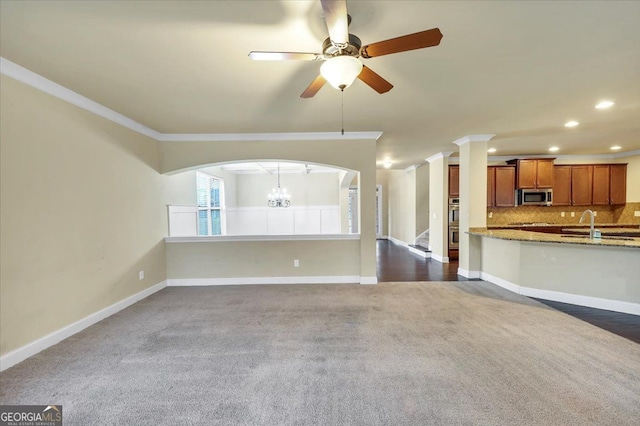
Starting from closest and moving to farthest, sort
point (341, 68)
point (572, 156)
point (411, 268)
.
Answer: point (341, 68) < point (411, 268) < point (572, 156)

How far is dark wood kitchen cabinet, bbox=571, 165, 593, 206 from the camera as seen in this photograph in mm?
6316

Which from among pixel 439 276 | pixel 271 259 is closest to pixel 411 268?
pixel 439 276

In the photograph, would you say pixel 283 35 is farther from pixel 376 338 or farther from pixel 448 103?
pixel 376 338

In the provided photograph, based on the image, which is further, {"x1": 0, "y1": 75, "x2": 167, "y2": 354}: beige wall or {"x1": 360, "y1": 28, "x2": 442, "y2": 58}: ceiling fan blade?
{"x1": 0, "y1": 75, "x2": 167, "y2": 354}: beige wall

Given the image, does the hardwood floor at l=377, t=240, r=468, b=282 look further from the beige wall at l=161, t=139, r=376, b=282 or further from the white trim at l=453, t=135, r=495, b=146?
the white trim at l=453, t=135, r=495, b=146

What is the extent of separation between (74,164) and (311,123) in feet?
9.37

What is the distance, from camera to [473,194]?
193 inches

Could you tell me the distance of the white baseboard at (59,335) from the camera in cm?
231

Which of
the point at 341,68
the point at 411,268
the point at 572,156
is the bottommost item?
the point at 411,268

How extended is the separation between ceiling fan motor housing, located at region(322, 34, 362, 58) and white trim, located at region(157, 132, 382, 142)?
103 inches

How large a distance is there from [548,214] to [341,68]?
7.45m

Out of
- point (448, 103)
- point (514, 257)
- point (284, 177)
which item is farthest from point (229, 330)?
point (284, 177)

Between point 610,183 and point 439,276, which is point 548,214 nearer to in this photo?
point 610,183

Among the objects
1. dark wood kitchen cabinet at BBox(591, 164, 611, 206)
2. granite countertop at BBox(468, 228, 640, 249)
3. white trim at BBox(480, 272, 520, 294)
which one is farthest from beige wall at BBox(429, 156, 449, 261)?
dark wood kitchen cabinet at BBox(591, 164, 611, 206)
